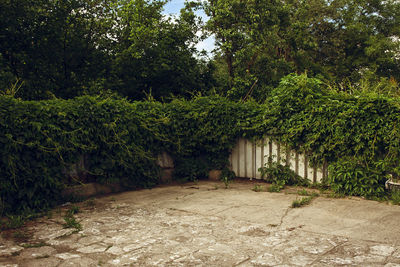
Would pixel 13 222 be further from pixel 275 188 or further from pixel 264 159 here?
pixel 264 159

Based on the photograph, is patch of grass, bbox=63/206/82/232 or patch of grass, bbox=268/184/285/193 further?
patch of grass, bbox=268/184/285/193

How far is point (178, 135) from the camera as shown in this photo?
756 centimetres

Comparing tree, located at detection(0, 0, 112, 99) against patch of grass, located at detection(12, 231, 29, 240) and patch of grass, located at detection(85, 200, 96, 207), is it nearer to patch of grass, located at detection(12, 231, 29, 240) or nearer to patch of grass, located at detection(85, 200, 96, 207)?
patch of grass, located at detection(85, 200, 96, 207)

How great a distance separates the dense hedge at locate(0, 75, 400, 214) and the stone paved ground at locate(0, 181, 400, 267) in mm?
614

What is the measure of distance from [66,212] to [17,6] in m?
8.06

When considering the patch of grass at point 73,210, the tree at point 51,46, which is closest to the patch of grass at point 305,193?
the patch of grass at point 73,210

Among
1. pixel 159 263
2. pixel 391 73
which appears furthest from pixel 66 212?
pixel 391 73

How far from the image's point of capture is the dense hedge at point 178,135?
5.14 metres

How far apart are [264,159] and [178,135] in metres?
1.94

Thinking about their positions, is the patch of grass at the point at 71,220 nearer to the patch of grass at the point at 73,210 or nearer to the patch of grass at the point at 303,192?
the patch of grass at the point at 73,210

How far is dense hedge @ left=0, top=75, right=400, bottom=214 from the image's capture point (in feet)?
16.9

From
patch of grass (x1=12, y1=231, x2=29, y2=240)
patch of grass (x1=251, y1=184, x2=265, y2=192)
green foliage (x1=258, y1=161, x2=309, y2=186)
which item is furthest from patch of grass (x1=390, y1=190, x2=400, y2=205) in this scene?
patch of grass (x1=12, y1=231, x2=29, y2=240)

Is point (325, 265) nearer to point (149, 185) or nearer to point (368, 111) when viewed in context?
point (368, 111)

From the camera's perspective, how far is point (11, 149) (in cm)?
493
